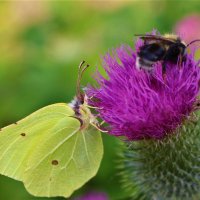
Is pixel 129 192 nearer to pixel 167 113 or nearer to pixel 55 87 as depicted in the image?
pixel 167 113

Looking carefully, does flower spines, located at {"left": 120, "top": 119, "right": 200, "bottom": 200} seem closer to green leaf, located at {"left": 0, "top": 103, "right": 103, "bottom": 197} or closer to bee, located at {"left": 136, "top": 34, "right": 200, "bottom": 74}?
green leaf, located at {"left": 0, "top": 103, "right": 103, "bottom": 197}

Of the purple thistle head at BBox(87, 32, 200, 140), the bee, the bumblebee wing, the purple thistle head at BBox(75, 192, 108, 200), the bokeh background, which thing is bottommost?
the purple thistle head at BBox(75, 192, 108, 200)

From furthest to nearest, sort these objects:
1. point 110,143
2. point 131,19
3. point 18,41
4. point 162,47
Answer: point 18,41 < point 131,19 < point 110,143 < point 162,47

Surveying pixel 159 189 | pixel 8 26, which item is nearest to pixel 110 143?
pixel 159 189

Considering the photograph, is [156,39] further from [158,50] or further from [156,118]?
[156,118]

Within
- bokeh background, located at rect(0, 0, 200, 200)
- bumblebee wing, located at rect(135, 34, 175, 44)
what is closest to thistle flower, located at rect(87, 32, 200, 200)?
bumblebee wing, located at rect(135, 34, 175, 44)

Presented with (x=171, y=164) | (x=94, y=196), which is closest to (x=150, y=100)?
(x=171, y=164)
